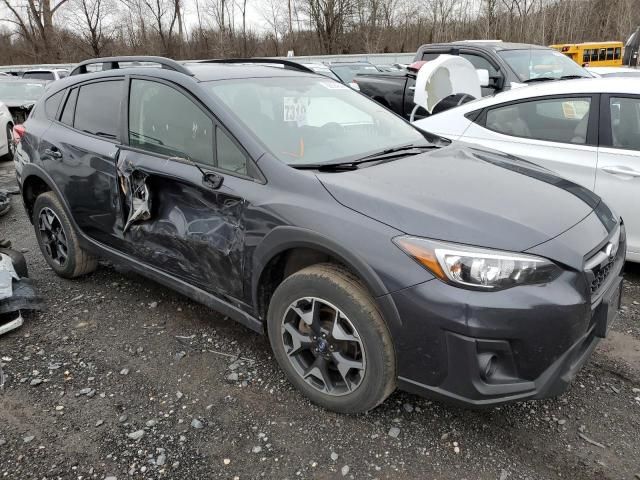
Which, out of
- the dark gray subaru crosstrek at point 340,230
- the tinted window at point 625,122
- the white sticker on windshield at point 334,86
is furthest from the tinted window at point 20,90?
the tinted window at point 625,122

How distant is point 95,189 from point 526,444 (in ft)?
10.1

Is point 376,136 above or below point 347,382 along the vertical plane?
above

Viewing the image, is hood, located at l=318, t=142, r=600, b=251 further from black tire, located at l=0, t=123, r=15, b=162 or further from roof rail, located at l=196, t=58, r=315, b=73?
black tire, located at l=0, t=123, r=15, b=162

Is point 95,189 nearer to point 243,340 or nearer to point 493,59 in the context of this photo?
point 243,340

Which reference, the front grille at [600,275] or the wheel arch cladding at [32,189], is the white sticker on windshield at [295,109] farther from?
the wheel arch cladding at [32,189]

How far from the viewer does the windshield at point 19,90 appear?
39.2 feet

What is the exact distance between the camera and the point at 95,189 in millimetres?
3566

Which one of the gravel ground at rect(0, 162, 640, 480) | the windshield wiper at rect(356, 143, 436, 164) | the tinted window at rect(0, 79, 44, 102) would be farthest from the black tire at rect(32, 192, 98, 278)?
the tinted window at rect(0, 79, 44, 102)

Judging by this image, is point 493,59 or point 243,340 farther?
point 493,59

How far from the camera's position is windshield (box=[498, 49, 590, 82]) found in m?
7.49

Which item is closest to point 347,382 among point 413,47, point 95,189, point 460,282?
point 460,282

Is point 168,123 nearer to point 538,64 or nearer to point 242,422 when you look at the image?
point 242,422

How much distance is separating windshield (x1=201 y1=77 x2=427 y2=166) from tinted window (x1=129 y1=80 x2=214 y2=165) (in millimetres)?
181

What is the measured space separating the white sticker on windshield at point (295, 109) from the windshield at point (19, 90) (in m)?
11.1
